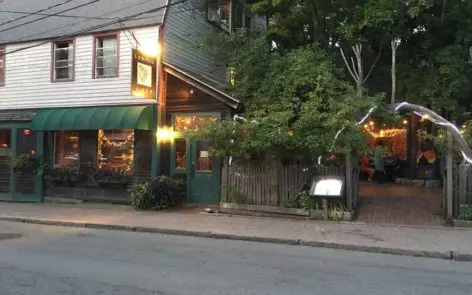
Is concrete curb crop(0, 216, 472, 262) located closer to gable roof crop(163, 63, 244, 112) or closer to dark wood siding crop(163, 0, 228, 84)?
gable roof crop(163, 63, 244, 112)

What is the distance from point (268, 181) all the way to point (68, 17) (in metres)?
9.93

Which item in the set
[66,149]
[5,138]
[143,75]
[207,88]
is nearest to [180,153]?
[207,88]

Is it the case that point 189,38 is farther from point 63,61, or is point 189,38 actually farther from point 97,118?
point 63,61

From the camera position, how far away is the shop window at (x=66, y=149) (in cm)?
1780

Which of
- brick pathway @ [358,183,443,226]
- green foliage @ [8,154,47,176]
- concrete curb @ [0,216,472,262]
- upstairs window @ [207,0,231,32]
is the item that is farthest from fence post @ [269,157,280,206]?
green foliage @ [8,154,47,176]

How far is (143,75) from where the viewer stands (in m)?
15.2

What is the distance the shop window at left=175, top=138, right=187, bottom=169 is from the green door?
35cm

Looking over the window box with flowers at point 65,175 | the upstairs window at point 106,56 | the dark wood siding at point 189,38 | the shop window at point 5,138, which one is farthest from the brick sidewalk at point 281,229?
the dark wood siding at point 189,38

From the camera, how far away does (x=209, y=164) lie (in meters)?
15.8

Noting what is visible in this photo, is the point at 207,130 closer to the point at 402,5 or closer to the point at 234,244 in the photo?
the point at 234,244

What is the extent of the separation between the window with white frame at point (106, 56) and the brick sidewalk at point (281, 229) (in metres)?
4.76

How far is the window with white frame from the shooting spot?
1695 cm

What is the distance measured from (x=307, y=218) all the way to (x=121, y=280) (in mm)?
6876

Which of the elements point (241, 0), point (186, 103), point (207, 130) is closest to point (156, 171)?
point (186, 103)
